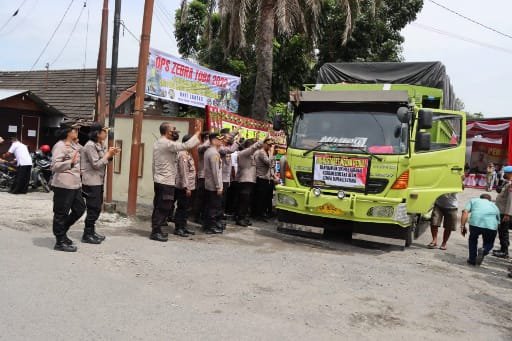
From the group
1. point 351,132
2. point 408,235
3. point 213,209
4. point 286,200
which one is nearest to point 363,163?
point 351,132

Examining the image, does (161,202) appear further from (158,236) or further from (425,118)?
(425,118)

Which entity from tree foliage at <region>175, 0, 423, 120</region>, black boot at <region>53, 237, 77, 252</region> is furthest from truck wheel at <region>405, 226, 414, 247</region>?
tree foliage at <region>175, 0, 423, 120</region>

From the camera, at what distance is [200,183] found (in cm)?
955

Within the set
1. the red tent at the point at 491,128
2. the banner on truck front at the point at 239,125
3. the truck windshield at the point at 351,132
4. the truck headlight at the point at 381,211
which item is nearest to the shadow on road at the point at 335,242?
the truck headlight at the point at 381,211

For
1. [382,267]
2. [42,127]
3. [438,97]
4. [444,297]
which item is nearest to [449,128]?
[438,97]

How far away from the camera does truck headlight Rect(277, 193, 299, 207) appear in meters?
8.57

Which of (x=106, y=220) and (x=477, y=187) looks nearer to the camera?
(x=106, y=220)

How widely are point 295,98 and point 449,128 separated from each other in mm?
3255

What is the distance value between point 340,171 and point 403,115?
1.35m

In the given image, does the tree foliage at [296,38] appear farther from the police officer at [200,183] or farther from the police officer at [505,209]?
the police officer at [505,209]

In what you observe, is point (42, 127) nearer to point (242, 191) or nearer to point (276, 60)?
point (276, 60)

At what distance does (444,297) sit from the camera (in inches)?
235

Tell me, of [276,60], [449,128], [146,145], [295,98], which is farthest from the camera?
[276,60]

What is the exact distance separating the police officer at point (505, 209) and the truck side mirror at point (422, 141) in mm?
2136
